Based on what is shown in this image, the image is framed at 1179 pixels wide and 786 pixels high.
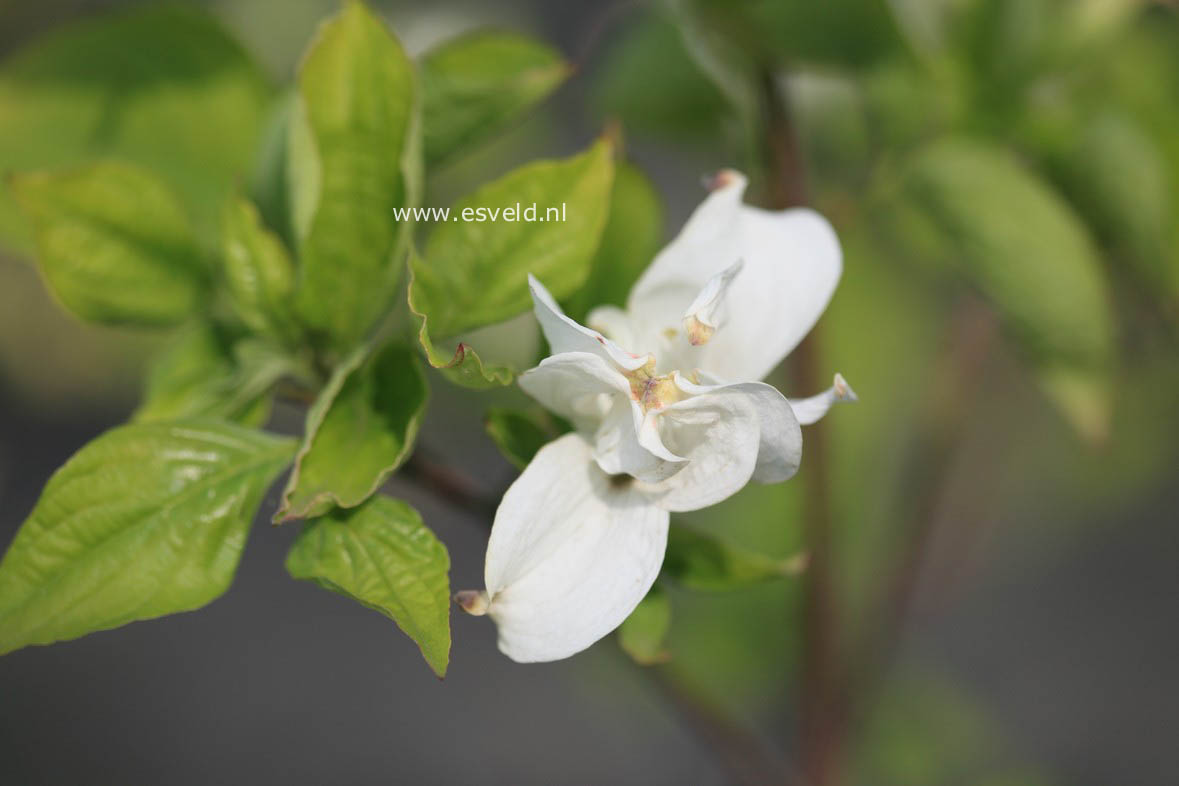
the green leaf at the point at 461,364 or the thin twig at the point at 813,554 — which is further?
the thin twig at the point at 813,554

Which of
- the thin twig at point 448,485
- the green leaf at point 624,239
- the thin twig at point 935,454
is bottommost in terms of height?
the thin twig at point 935,454

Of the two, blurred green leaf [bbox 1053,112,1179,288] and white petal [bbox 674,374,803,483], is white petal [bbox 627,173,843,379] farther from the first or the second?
blurred green leaf [bbox 1053,112,1179,288]

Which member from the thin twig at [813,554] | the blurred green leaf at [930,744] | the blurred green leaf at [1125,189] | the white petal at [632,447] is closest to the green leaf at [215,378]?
the white petal at [632,447]

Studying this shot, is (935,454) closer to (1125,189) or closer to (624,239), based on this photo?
(1125,189)

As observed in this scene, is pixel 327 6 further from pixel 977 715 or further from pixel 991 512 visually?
pixel 977 715

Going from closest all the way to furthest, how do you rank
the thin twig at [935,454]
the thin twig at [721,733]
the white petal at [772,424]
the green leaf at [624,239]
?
1. the white petal at [772,424]
2. the green leaf at [624,239]
3. the thin twig at [721,733]
4. the thin twig at [935,454]

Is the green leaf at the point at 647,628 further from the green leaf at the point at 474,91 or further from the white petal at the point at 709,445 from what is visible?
the green leaf at the point at 474,91

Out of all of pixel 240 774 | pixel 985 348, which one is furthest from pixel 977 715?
pixel 240 774

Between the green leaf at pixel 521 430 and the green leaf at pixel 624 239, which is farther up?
the green leaf at pixel 624 239
